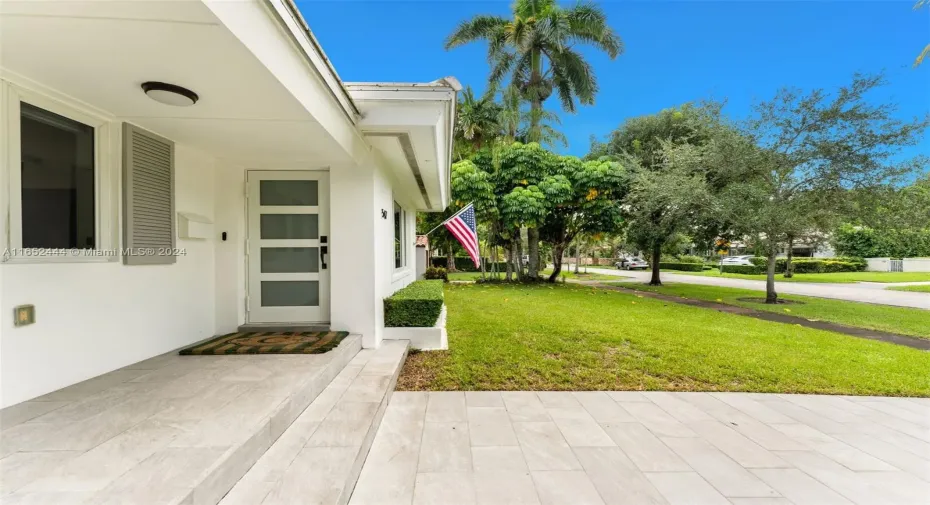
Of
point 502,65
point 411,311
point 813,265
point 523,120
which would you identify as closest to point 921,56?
point 523,120

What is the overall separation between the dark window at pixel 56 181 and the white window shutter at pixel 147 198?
234mm

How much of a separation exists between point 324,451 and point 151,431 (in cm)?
99

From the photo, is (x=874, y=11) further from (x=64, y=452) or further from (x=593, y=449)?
(x=64, y=452)

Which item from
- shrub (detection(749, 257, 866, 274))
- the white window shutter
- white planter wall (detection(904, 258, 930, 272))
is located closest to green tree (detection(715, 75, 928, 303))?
the white window shutter

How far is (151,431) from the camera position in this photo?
209cm

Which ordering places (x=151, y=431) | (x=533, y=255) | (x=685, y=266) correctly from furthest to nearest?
(x=685, y=266)
(x=533, y=255)
(x=151, y=431)

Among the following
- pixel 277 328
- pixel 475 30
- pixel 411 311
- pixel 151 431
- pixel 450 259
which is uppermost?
pixel 475 30

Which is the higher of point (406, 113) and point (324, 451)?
point (406, 113)

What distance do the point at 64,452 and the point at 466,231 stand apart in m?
7.05

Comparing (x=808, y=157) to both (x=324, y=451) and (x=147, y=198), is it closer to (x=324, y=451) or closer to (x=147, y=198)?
(x=324, y=451)

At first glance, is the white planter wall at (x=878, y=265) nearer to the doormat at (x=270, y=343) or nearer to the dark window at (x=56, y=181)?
the doormat at (x=270, y=343)

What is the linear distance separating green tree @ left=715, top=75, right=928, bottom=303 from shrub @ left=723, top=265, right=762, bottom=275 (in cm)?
1923

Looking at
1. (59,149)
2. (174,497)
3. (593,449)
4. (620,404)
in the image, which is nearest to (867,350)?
(620,404)

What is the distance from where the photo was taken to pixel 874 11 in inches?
295
